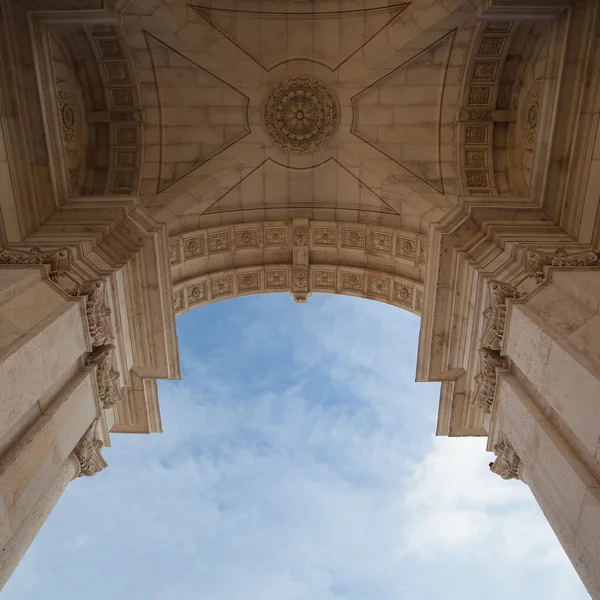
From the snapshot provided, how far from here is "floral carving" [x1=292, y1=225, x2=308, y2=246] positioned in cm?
1506

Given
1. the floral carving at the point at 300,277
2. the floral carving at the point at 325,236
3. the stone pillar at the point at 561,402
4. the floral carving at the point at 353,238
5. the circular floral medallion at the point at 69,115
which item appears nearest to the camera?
the stone pillar at the point at 561,402

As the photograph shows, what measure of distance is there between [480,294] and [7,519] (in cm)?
828

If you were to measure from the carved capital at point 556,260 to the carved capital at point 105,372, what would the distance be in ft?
25.0

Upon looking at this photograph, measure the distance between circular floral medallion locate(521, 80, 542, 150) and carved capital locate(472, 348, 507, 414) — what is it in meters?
5.55

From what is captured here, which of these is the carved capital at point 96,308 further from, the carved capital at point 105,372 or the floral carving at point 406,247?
the floral carving at point 406,247

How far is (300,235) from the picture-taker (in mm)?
15102

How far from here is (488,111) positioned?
508 inches

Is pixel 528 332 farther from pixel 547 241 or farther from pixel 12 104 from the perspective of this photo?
pixel 12 104

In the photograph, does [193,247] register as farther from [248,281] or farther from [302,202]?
[302,202]

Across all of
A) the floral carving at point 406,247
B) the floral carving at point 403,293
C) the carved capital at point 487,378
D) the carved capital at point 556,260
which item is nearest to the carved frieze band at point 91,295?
the carved capital at point 487,378

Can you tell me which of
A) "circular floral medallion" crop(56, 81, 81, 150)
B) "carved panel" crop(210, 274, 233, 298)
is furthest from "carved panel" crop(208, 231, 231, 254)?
"circular floral medallion" crop(56, 81, 81, 150)

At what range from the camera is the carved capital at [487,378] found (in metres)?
9.14

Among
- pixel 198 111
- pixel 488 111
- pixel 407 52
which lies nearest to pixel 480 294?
pixel 488 111

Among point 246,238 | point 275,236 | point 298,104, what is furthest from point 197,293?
point 298,104
